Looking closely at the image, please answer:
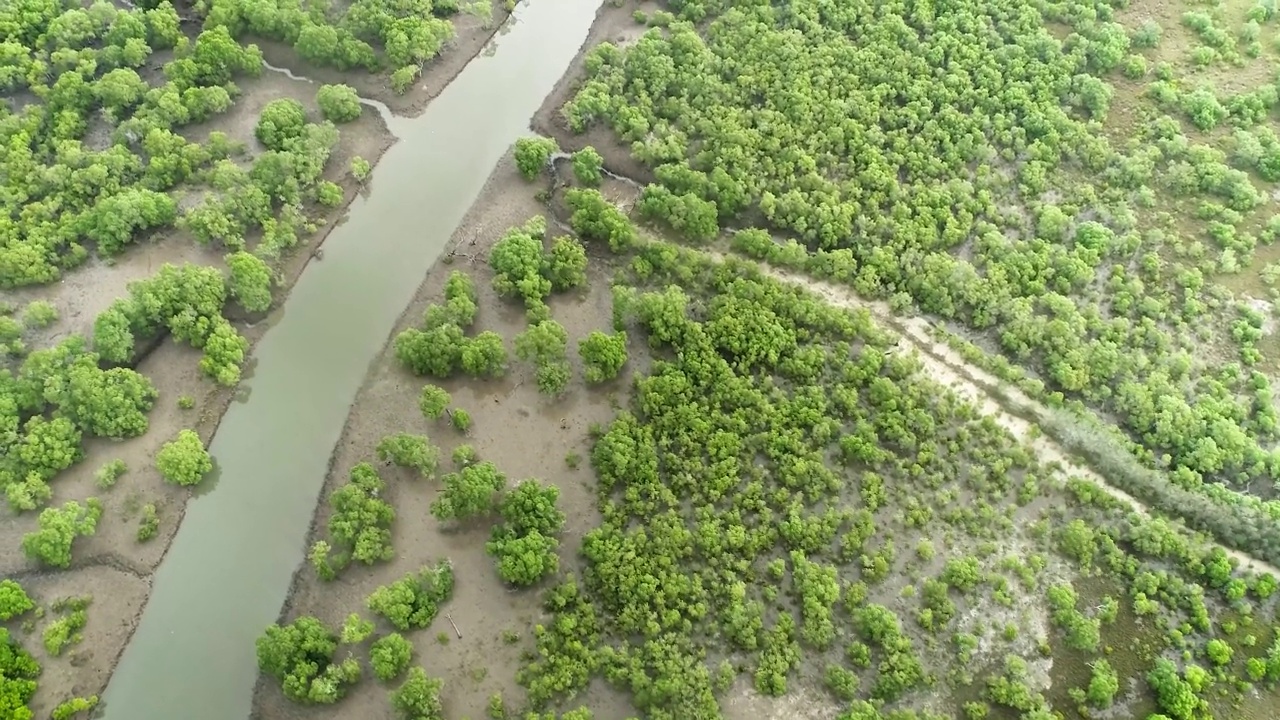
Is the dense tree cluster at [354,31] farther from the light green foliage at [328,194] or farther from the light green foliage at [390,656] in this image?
the light green foliage at [390,656]

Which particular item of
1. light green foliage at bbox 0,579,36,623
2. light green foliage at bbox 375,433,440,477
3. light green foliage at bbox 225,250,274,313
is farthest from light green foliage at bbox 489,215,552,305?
light green foliage at bbox 0,579,36,623

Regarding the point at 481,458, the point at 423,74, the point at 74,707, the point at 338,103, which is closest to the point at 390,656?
the point at 481,458

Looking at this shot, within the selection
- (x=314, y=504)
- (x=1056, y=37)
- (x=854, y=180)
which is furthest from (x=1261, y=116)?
(x=314, y=504)

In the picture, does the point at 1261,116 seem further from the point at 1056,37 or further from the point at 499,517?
the point at 499,517

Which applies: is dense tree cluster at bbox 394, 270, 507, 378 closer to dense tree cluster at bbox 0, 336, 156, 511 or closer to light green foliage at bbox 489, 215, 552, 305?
light green foliage at bbox 489, 215, 552, 305

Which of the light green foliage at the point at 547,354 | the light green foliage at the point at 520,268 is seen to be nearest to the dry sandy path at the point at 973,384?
the light green foliage at the point at 520,268

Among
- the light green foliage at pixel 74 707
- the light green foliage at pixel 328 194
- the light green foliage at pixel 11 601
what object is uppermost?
the light green foliage at pixel 328 194
